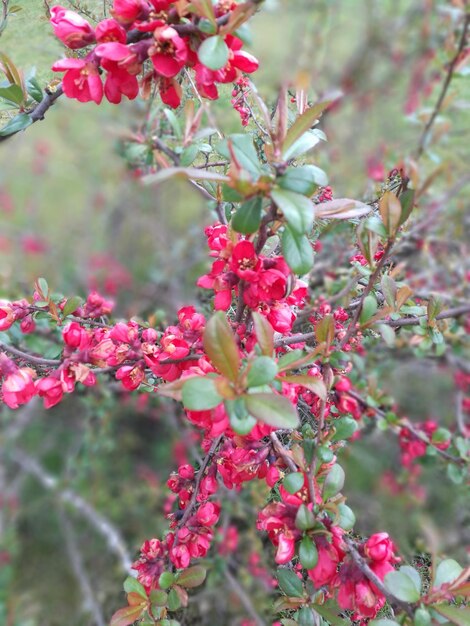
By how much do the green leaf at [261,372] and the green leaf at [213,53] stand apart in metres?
0.27

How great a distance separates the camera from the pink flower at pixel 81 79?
0.57 meters

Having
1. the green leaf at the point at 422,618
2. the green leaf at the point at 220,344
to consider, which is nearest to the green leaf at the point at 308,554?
the green leaf at the point at 422,618

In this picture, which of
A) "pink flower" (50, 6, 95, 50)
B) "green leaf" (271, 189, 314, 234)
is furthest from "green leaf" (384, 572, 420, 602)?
"pink flower" (50, 6, 95, 50)

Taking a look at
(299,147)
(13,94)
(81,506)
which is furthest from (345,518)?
(81,506)

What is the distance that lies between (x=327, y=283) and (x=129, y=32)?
0.65 meters

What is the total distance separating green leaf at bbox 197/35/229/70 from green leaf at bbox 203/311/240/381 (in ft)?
0.75

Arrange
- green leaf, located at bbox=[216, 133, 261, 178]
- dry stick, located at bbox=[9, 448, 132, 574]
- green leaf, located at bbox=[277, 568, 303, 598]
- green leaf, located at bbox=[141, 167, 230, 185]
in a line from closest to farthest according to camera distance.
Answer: green leaf, located at bbox=[141, 167, 230, 185], green leaf, located at bbox=[216, 133, 261, 178], green leaf, located at bbox=[277, 568, 303, 598], dry stick, located at bbox=[9, 448, 132, 574]

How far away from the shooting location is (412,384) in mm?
2250

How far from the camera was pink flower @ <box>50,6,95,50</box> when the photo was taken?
0.56 meters

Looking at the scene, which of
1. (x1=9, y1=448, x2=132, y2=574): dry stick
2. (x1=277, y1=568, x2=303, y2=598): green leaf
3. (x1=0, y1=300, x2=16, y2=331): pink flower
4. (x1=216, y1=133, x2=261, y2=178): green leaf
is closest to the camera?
(x1=216, y1=133, x2=261, y2=178): green leaf

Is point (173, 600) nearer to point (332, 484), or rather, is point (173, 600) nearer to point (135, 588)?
point (135, 588)

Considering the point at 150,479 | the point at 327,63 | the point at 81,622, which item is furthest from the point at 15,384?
the point at 327,63

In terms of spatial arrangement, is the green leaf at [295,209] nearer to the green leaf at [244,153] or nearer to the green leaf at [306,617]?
the green leaf at [244,153]

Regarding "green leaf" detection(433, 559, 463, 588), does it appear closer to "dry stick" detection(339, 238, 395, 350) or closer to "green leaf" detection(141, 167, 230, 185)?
"dry stick" detection(339, 238, 395, 350)
